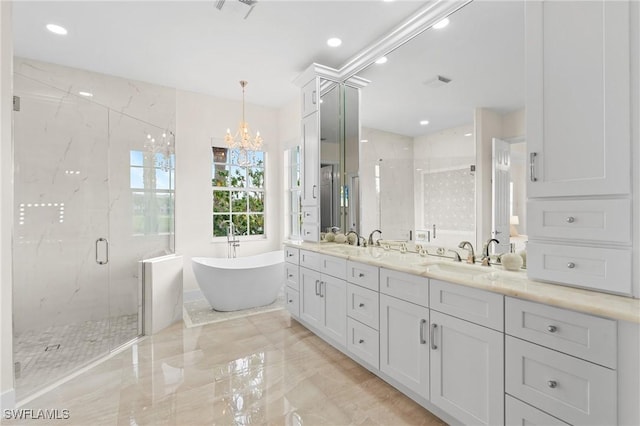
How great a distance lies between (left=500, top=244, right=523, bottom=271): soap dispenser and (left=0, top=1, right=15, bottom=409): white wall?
3.15 meters

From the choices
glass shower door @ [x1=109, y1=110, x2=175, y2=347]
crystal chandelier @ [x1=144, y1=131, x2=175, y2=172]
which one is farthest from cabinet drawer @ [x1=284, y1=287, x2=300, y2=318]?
crystal chandelier @ [x1=144, y1=131, x2=175, y2=172]

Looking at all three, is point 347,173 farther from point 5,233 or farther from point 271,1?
point 5,233

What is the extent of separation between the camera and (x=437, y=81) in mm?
2381

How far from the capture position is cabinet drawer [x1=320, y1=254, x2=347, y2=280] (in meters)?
2.54

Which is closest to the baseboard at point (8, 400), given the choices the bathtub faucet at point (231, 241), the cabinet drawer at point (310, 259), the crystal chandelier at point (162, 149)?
the cabinet drawer at point (310, 259)

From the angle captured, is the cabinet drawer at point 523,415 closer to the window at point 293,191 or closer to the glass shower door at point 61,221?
the glass shower door at point 61,221

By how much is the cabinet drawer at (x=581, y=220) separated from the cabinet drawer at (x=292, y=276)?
2234 millimetres

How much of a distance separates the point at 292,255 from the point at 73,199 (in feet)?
8.07

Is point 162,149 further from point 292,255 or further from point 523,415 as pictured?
point 523,415

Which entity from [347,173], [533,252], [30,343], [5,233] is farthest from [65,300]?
[533,252]

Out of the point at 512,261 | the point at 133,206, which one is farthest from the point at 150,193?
the point at 512,261

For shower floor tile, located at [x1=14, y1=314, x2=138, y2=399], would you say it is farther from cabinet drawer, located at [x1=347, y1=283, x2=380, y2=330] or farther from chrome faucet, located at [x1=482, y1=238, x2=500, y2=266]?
chrome faucet, located at [x1=482, y1=238, x2=500, y2=266]

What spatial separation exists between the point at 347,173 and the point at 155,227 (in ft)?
8.03

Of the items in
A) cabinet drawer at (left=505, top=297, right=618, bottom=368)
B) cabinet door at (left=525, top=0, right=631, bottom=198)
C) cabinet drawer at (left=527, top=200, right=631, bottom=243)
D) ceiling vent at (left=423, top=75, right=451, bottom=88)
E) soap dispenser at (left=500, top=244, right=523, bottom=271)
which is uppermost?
ceiling vent at (left=423, top=75, right=451, bottom=88)
